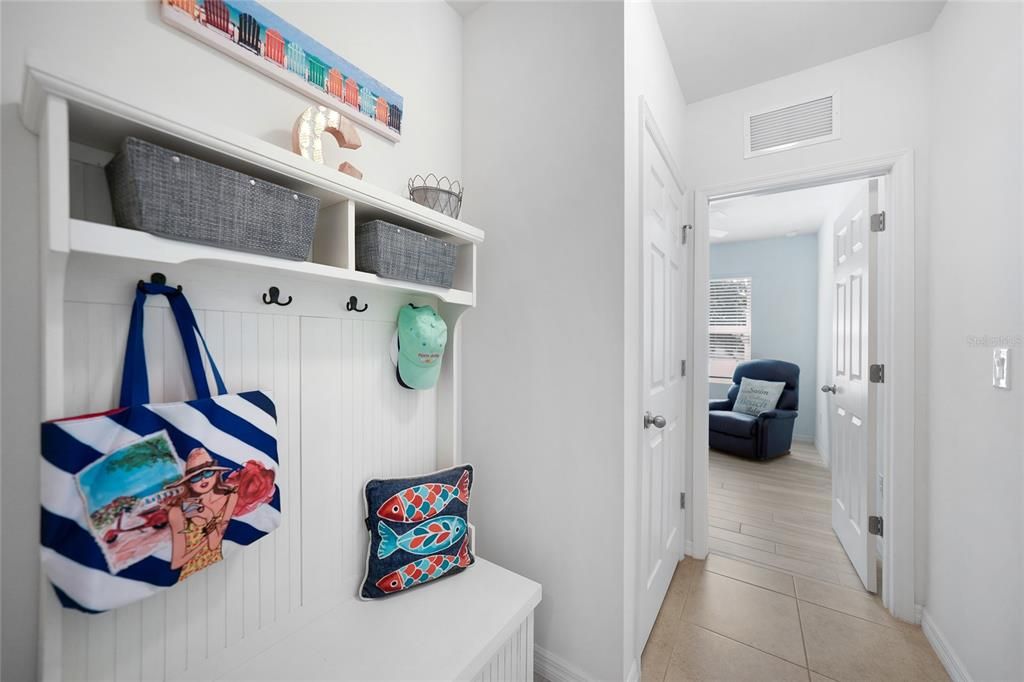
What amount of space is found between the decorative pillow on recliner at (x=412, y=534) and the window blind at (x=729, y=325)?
4974mm

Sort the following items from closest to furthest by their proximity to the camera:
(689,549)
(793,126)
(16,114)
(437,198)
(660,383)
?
1. (16,114)
2. (437,198)
3. (660,383)
4. (793,126)
5. (689,549)

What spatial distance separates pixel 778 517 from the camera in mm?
2844

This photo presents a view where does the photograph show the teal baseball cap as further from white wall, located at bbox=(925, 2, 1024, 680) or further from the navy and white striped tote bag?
white wall, located at bbox=(925, 2, 1024, 680)

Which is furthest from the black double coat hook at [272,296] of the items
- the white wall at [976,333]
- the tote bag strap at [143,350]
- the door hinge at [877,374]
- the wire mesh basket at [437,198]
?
the door hinge at [877,374]

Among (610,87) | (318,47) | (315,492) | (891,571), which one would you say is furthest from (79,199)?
(891,571)

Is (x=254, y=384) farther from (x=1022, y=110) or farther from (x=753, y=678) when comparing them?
(x=1022, y=110)

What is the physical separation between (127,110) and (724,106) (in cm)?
263

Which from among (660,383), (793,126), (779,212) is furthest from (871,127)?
(779,212)

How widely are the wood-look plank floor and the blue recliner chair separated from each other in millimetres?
133

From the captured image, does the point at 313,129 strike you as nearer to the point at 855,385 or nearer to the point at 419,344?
the point at 419,344

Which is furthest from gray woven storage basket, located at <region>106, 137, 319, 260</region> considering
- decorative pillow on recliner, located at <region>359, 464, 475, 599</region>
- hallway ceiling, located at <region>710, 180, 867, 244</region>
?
hallway ceiling, located at <region>710, 180, 867, 244</region>

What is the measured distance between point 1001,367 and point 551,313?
55.0 inches

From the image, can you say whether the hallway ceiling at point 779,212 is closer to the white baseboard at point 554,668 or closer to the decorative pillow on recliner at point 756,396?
the decorative pillow on recliner at point 756,396

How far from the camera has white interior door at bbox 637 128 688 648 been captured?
1.53m
